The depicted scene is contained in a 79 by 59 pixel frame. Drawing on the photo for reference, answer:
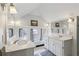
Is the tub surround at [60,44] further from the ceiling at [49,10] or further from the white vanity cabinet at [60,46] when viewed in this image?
Answer: the ceiling at [49,10]

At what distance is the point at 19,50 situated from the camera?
1504mm

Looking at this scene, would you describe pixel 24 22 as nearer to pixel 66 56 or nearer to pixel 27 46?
pixel 27 46

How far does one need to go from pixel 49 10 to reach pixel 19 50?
0.74 m

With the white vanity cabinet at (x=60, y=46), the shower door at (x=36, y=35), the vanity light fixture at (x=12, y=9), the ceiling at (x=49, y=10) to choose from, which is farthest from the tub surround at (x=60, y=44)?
the vanity light fixture at (x=12, y=9)

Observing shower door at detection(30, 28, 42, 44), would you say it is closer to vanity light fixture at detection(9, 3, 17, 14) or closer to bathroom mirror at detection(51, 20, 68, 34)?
bathroom mirror at detection(51, 20, 68, 34)

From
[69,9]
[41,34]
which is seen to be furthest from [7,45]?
[69,9]

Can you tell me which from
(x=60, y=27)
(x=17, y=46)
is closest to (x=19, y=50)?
(x=17, y=46)

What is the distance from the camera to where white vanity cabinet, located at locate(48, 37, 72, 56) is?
1.52m

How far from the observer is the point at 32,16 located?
1.51 meters

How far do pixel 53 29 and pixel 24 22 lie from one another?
17.3 inches

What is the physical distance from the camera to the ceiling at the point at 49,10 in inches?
58.6

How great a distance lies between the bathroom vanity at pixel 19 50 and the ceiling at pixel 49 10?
1.48 feet

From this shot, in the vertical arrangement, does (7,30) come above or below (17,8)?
below

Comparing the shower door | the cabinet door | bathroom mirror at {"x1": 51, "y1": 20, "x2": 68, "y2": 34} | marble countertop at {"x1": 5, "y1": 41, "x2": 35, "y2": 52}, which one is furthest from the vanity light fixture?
the cabinet door
